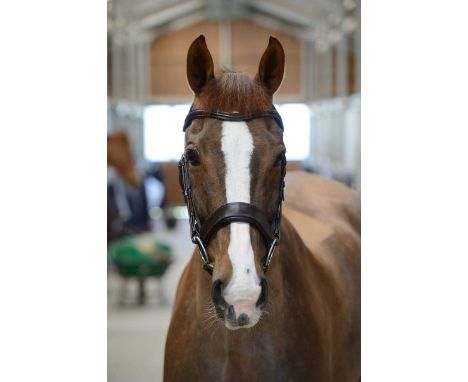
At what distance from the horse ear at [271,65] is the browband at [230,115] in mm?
76

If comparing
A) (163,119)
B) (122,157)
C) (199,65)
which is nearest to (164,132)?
(163,119)

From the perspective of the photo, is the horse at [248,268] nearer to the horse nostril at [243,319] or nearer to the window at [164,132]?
the horse nostril at [243,319]

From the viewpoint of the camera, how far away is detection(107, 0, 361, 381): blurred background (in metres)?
2.10

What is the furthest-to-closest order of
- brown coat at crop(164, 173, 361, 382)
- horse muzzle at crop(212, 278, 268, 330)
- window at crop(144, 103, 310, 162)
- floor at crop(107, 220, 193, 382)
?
floor at crop(107, 220, 193, 382)
window at crop(144, 103, 310, 162)
brown coat at crop(164, 173, 361, 382)
horse muzzle at crop(212, 278, 268, 330)

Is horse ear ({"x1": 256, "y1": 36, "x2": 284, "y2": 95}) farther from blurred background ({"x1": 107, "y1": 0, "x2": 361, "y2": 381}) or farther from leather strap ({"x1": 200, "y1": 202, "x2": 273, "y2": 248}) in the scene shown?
leather strap ({"x1": 200, "y1": 202, "x2": 273, "y2": 248})

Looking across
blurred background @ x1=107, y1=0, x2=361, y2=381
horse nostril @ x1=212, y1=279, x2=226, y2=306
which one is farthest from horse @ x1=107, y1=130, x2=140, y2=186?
horse nostril @ x1=212, y1=279, x2=226, y2=306

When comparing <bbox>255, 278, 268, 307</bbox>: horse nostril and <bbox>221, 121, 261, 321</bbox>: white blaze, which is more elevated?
<bbox>221, 121, 261, 321</bbox>: white blaze

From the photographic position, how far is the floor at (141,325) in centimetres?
214

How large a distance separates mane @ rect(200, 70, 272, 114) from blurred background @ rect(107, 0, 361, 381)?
0.67 feet

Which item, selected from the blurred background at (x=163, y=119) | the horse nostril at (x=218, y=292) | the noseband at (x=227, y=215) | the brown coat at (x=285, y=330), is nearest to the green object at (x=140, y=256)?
the blurred background at (x=163, y=119)

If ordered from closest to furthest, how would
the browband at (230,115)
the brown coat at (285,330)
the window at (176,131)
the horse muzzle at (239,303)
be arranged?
the horse muzzle at (239,303), the browband at (230,115), the brown coat at (285,330), the window at (176,131)
